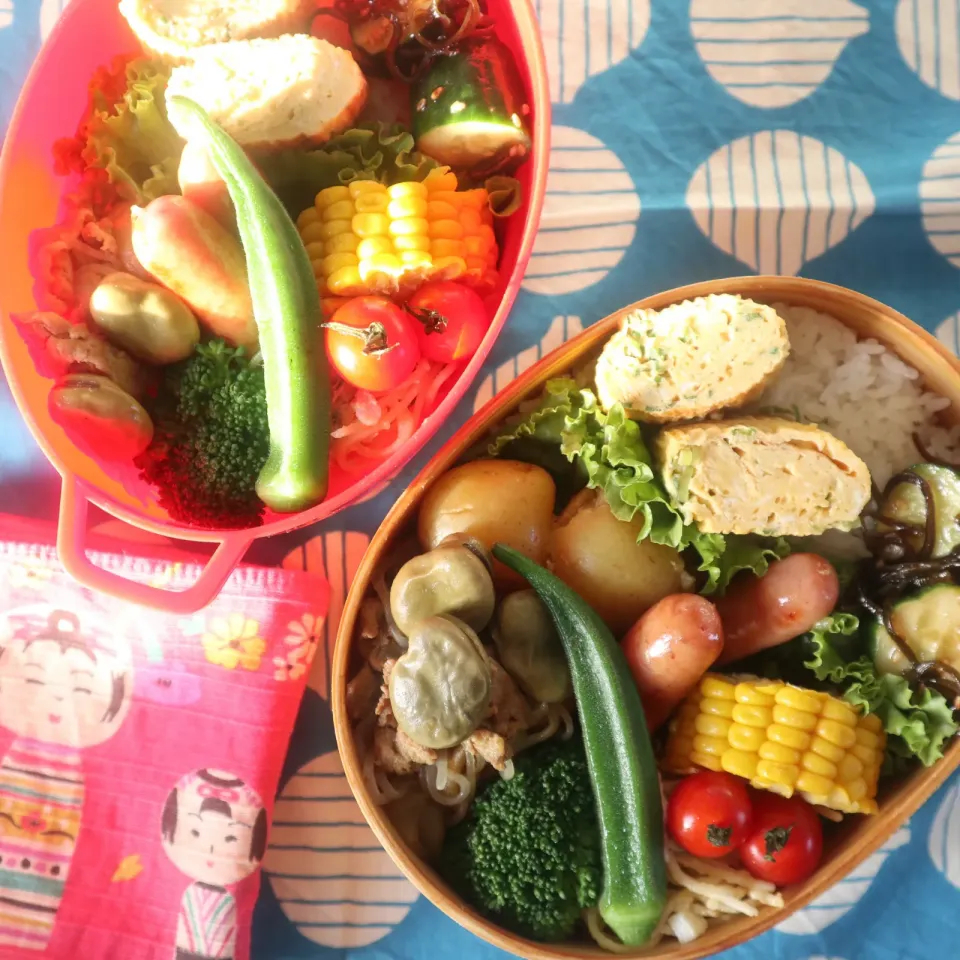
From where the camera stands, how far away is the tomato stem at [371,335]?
1.13 m

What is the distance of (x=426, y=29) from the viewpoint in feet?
4.18

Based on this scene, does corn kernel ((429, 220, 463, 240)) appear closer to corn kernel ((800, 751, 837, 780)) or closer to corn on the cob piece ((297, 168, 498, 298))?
corn on the cob piece ((297, 168, 498, 298))

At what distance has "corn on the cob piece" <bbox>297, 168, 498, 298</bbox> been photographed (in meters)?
1.18

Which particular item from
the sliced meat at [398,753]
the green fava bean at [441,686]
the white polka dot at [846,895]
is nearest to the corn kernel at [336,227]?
the green fava bean at [441,686]

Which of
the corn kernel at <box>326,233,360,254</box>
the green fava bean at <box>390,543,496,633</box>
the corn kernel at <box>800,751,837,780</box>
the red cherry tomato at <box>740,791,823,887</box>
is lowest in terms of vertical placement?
the red cherry tomato at <box>740,791,823,887</box>

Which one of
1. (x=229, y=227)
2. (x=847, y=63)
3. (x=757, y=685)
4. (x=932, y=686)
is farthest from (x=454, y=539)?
(x=847, y=63)

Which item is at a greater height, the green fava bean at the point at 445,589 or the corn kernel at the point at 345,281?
the corn kernel at the point at 345,281

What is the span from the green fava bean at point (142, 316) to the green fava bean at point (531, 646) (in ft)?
2.01

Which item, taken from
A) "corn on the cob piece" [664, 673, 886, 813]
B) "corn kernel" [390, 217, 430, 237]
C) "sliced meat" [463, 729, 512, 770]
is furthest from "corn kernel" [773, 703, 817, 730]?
"corn kernel" [390, 217, 430, 237]

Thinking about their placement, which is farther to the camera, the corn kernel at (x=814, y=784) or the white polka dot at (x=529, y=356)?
the white polka dot at (x=529, y=356)

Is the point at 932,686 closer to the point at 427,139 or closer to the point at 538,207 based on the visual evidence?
the point at 538,207

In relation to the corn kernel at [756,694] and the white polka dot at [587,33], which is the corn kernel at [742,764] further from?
the white polka dot at [587,33]

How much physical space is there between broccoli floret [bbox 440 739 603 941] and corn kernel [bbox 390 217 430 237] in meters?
0.76

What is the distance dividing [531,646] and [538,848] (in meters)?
0.26
